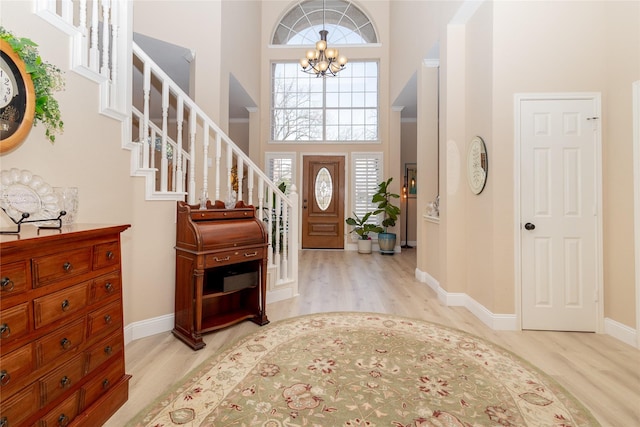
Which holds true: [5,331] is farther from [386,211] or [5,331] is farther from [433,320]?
[386,211]

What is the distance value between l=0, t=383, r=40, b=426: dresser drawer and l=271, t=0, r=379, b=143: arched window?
6.83m

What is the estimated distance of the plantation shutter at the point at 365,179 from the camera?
7449 mm

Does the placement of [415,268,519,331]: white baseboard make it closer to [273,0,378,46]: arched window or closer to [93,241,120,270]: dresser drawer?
[93,241,120,270]: dresser drawer

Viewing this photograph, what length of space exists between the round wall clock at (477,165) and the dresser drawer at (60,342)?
332cm

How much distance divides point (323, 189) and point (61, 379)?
21.2 feet

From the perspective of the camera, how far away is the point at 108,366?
5.48ft

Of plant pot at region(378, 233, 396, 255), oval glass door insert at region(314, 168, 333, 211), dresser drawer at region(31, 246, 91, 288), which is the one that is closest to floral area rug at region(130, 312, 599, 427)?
dresser drawer at region(31, 246, 91, 288)

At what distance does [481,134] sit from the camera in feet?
10.4

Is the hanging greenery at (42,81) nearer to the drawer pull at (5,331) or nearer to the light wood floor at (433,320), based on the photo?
the drawer pull at (5,331)

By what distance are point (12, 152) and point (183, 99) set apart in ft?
4.78

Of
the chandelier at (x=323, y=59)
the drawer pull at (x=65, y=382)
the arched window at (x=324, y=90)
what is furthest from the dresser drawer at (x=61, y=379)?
the arched window at (x=324, y=90)

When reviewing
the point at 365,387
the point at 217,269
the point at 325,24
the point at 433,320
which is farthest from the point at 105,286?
the point at 325,24

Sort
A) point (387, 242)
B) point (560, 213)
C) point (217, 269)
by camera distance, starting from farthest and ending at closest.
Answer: point (387, 242), point (217, 269), point (560, 213)

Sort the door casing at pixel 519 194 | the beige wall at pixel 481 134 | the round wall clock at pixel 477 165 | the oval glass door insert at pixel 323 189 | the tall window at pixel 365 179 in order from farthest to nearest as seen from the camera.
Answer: the oval glass door insert at pixel 323 189, the tall window at pixel 365 179, the round wall clock at pixel 477 165, the door casing at pixel 519 194, the beige wall at pixel 481 134
